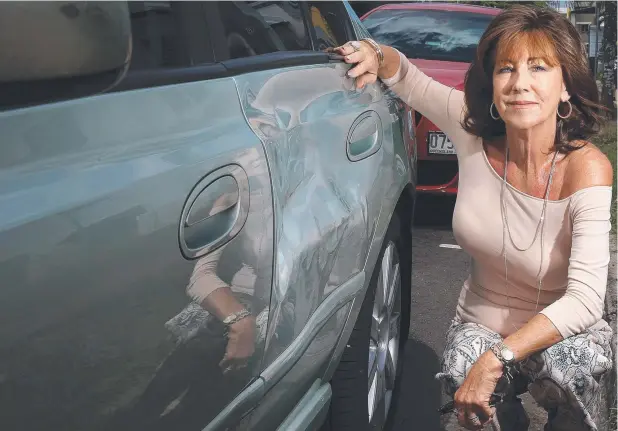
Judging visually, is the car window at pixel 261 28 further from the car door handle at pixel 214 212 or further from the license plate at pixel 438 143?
the license plate at pixel 438 143

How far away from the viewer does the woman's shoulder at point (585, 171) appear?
203 cm

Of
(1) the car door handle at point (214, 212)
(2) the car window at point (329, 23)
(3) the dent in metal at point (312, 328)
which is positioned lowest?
(3) the dent in metal at point (312, 328)

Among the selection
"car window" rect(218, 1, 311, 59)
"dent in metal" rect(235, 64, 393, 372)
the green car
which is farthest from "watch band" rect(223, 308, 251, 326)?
"car window" rect(218, 1, 311, 59)

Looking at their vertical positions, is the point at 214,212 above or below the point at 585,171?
above

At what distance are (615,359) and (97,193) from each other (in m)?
2.50

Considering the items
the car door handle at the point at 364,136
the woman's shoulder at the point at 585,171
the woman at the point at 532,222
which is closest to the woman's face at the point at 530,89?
the woman at the point at 532,222

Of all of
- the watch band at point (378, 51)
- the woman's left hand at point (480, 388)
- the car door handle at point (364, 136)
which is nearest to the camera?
the woman's left hand at point (480, 388)

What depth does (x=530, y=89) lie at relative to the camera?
6.75 ft

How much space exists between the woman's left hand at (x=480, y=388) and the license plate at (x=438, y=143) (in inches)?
126

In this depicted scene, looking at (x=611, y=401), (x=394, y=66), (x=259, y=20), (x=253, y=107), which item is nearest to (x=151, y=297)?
(x=253, y=107)

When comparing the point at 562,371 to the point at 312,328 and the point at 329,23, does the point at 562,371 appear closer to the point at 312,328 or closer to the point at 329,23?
the point at 312,328

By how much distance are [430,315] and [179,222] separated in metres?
2.82

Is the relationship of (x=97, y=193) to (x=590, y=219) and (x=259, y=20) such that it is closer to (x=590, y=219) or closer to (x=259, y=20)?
(x=259, y=20)

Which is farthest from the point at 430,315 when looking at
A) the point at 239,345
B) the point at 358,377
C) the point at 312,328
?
the point at 239,345
